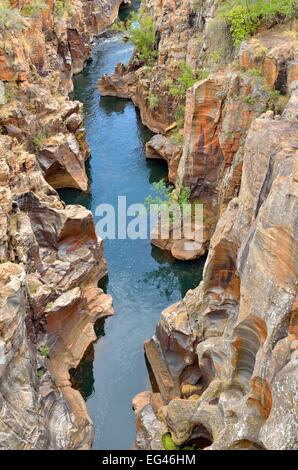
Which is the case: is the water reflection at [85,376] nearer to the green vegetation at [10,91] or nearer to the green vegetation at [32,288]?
the green vegetation at [32,288]

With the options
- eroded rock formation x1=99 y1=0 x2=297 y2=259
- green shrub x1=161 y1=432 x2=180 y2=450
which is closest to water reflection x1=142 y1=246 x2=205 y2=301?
eroded rock formation x1=99 y1=0 x2=297 y2=259

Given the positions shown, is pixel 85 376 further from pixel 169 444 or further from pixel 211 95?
pixel 211 95

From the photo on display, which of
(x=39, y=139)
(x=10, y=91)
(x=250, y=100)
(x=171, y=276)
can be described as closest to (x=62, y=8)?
(x=10, y=91)

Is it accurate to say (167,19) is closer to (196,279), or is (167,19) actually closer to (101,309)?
(196,279)

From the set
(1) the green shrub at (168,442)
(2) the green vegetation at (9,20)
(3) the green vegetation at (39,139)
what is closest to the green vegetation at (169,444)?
(1) the green shrub at (168,442)
